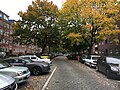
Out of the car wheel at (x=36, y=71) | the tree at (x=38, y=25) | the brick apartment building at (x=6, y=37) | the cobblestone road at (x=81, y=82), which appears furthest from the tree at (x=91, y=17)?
the brick apartment building at (x=6, y=37)

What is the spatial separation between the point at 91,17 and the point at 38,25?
18381mm

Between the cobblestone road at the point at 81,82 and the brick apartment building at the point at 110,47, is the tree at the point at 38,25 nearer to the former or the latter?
the brick apartment building at the point at 110,47

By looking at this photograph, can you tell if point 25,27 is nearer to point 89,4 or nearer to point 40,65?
point 89,4

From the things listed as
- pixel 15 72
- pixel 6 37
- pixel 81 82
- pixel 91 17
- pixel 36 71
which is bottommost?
pixel 81 82

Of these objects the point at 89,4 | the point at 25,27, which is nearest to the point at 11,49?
the point at 25,27

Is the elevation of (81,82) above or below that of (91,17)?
below

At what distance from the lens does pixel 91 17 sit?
34375 millimetres

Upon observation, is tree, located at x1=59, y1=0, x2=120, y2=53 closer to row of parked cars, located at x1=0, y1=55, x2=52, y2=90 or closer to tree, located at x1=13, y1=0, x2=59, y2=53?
tree, located at x1=13, y1=0, x2=59, y2=53

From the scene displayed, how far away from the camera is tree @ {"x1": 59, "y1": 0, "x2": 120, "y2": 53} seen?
111 ft

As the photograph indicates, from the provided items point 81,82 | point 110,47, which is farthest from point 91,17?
point 81,82

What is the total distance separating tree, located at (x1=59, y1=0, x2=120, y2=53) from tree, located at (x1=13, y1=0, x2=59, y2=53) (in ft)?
36.5

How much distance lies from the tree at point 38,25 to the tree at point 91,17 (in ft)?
36.5

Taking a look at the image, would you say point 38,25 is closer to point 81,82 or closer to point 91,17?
point 91,17

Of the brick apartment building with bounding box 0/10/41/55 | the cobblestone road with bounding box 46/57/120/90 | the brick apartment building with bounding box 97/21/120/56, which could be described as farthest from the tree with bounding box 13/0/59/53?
the cobblestone road with bounding box 46/57/120/90
